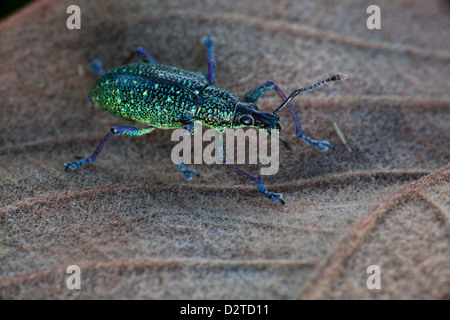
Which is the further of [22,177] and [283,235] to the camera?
[22,177]

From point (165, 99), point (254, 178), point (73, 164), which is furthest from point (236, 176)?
point (73, 164)

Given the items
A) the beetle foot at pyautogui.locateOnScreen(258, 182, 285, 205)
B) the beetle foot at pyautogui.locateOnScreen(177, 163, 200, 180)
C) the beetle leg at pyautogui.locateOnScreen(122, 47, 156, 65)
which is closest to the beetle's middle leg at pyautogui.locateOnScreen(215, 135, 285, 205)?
the beetle foot at pyautogui.locateOnScreen(258, 182, 285, 205)

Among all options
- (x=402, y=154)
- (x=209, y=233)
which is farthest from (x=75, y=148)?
(x=402, y=154)

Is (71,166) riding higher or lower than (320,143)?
lower

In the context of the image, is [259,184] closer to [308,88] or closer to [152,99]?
[308,88]

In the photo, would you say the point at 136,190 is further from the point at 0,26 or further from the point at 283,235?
the point at 0,26

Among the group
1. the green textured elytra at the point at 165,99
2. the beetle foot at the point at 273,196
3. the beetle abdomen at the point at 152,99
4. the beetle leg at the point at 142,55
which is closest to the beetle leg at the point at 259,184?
the beetle foot at the point at 273,196

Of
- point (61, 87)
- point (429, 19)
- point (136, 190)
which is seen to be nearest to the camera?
point (136, 190)
